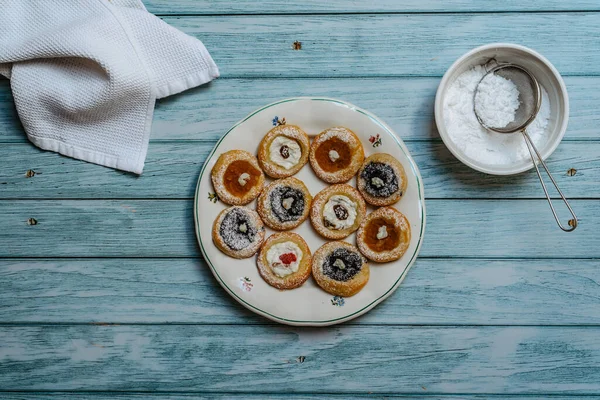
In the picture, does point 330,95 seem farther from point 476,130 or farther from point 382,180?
point 476,130

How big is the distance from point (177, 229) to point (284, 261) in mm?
310

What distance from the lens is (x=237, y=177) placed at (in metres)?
1.40

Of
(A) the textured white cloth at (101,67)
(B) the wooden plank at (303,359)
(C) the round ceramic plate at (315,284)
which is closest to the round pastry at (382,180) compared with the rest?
(C) the round ceramic plate at (315,284)

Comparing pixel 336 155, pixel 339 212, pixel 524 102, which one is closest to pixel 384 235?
pixel 339 212

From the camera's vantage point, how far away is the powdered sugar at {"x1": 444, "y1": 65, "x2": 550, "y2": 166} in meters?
1.38

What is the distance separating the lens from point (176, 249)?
1.46 meters

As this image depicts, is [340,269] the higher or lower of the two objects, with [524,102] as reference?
lower

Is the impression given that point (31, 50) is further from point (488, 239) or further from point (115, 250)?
point (488, 239)

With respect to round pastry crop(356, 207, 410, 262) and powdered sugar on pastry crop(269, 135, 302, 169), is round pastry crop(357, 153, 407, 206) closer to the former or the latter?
round pastry crop(356, 207, 410, 262)

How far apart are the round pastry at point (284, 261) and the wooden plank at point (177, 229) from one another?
0.68ft

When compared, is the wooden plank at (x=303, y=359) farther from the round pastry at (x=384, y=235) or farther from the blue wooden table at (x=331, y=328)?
the round pastry at (x=384, y=235)

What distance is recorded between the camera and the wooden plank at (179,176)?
56.6 inches

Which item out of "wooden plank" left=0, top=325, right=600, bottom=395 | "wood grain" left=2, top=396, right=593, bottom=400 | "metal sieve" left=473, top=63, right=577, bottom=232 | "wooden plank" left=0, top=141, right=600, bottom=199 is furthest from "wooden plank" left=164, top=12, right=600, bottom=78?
"wood grain" left=2, top=396, right=593, bottom=400

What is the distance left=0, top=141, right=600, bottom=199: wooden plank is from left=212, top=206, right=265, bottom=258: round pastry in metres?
0.14
